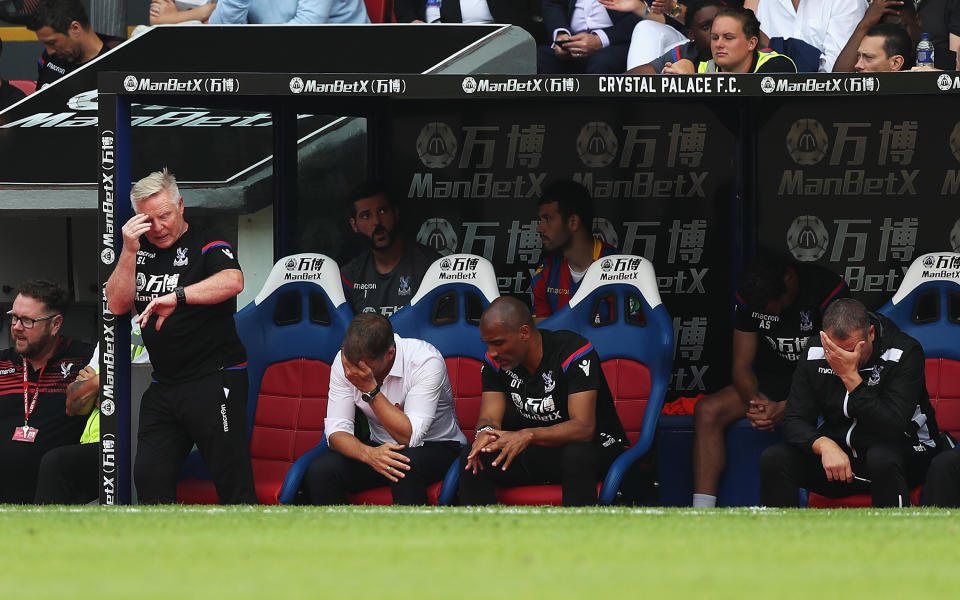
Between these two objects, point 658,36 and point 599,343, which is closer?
point 599,343

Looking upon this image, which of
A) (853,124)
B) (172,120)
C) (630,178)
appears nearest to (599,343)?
(630,178)

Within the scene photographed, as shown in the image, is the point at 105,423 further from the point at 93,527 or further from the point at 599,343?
the point at 599,343

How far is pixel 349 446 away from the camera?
7.17m

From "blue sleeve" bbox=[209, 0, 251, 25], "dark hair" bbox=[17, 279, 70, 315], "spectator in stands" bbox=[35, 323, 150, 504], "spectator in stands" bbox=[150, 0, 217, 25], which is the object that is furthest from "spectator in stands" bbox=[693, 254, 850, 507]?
"spectator in stands" bbox=[150, 0, 217, 25]

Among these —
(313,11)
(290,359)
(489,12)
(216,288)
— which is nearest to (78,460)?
(290,359)

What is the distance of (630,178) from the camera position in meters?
8.70

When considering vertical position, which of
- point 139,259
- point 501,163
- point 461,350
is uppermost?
point 501,163

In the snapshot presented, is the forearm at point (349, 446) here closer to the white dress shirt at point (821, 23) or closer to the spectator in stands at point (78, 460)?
the spectator in stands at point (78, 460)

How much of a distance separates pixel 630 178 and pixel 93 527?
4.33 meters

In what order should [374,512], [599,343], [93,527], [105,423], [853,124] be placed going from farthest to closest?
[853,124] → [599,343] → [105,423] → [374,512] → [93,527]

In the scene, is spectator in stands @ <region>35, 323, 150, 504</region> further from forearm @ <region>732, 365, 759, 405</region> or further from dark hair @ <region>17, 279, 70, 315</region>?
forearm @ <region>732, 365, 759, 405</region>

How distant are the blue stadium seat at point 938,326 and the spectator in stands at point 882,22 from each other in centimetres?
117

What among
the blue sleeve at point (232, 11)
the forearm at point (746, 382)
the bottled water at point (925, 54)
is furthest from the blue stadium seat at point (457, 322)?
the blue sleeve at point (232, 11)

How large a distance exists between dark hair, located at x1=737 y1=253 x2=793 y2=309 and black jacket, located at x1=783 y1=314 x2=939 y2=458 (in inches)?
21.9
